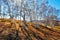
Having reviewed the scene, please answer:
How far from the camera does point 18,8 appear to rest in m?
42.3

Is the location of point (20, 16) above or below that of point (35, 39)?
above

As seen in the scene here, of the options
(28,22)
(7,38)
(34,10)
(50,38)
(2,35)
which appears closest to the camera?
(7,38)

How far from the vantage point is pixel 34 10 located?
4909 centimetres

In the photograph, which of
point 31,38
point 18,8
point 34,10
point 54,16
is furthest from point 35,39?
point 54,16

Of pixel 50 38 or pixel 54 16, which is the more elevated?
pixel 54 16

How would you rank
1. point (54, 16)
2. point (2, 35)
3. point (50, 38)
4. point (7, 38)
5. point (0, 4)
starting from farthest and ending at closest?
point (54, 16) → point (0, 4) → point (50, 38) → point (2, 35) → point (7, 38)

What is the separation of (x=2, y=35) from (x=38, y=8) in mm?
18126

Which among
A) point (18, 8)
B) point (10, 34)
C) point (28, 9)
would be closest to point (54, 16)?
point (28, 9)

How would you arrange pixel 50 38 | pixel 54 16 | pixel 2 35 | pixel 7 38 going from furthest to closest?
pixel 54 16 < pixel 50 38 < pixel 2 35 < pixel 7 38

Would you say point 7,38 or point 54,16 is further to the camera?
point 54,16

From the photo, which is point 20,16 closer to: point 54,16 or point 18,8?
point 18,8

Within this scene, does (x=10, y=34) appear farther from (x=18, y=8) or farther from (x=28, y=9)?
(x=28, y=9)

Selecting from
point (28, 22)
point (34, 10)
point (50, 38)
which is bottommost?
point (50, 38)

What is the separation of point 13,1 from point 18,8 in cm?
245
